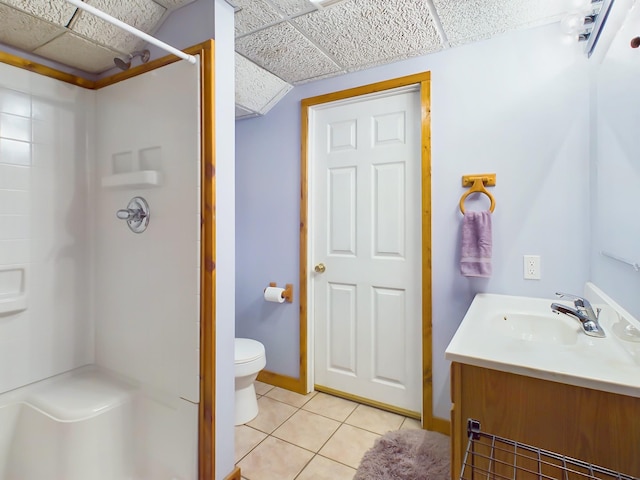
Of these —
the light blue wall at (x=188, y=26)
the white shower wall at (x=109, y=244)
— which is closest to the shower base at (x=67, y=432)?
the white shower wall at (x=109, y=244)

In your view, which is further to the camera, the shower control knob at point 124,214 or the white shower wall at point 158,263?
the shower control knob at point 124,214

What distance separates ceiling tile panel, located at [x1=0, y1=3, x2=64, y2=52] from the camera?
1.38m

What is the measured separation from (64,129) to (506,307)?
2.42 metres

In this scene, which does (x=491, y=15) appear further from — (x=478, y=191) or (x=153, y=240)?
(x=153, y=240)

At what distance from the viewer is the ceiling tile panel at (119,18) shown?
4.62ft

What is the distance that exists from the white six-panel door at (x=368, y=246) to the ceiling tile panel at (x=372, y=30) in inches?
9.5

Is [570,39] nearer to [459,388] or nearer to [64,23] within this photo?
[459,388]

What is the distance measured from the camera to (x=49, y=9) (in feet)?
4.50

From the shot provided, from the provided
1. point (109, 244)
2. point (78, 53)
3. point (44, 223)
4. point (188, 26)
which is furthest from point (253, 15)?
point (44, 223)

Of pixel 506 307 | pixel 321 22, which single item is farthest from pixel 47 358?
pixel 506 307

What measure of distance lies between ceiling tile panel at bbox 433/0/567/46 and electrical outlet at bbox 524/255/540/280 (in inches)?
45.7

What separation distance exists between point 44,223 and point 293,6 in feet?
5.36

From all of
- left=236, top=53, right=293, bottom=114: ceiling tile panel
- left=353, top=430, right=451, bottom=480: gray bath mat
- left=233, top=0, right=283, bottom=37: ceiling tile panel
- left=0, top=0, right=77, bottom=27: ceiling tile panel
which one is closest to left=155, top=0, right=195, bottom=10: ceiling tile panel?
left=233, top=0, right=283, bottom=37: ceiling tile panel

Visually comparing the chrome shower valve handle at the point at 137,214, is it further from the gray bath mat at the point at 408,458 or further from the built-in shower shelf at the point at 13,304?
the gray bath mat at the point at 408,458
